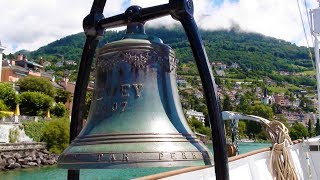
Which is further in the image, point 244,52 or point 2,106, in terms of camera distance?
point 244,52

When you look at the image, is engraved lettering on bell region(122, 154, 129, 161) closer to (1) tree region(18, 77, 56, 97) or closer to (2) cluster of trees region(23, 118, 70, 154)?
(2) cluster of trees region(23, 118, 70, 154)

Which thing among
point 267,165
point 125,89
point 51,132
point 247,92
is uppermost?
point 247,92

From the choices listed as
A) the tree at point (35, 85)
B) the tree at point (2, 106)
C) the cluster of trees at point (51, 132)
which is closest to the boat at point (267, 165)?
the cluster of trees at point (51, 132)

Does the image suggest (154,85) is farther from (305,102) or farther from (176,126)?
(305,102)

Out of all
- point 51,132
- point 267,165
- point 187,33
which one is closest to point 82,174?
point 51,132

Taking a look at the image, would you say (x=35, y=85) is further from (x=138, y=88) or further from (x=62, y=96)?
(x=138, y=88)

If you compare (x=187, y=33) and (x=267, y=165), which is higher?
(x=187, y=33)

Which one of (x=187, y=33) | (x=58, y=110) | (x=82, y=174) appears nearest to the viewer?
(x=187, y=33)
